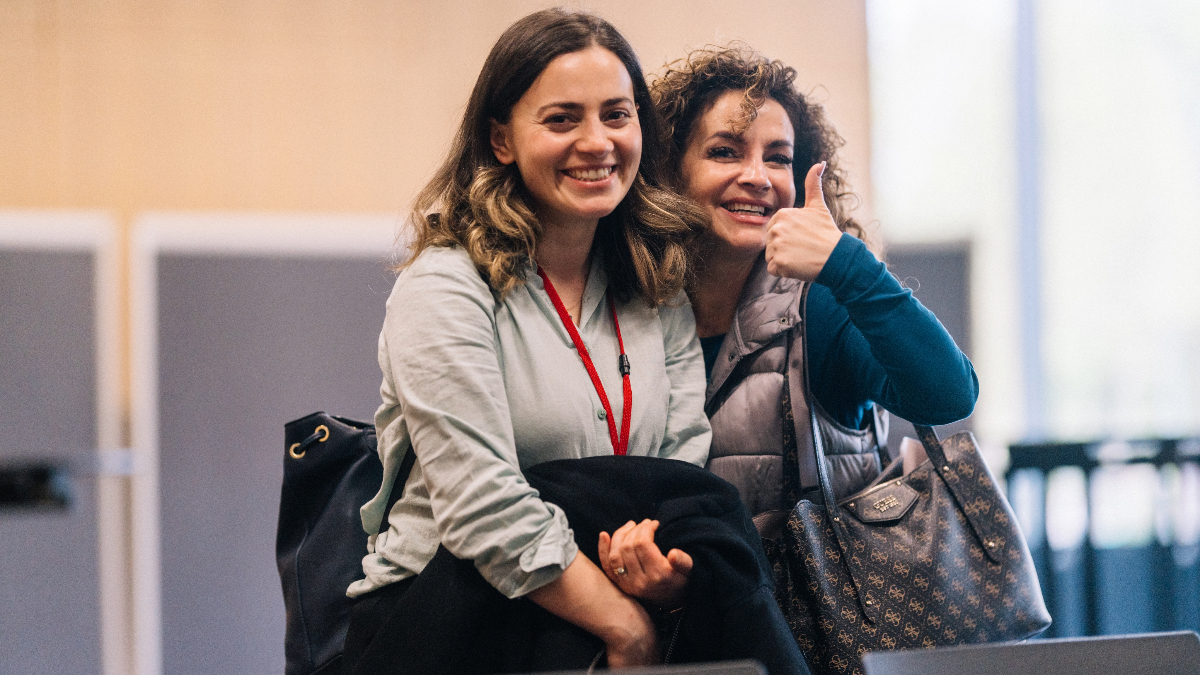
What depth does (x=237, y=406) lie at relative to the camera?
108 inches

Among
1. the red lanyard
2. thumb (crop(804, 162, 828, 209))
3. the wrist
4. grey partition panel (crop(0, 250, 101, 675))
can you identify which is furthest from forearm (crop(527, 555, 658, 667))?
grey partition panel (crop(0, 250, 101, 675))

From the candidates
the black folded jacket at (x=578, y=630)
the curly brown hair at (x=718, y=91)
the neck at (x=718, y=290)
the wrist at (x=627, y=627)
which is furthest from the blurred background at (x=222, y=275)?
the wrist at (x=627, y=627)

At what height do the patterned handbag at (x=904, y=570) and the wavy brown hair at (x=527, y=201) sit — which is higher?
the wavy brown hair at (x=527, y=201)

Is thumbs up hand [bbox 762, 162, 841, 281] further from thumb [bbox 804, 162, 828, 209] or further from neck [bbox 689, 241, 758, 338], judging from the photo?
neck [bbox 689, 241, 758, 338]

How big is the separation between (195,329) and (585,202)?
5.91ft

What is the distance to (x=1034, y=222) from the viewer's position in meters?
3.53

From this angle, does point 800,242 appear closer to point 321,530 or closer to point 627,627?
point 627,627

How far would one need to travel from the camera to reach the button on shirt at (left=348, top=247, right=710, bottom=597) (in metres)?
1.24

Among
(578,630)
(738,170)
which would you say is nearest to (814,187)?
(738,170)

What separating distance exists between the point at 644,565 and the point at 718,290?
75cm

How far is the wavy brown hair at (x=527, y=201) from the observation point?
146cm

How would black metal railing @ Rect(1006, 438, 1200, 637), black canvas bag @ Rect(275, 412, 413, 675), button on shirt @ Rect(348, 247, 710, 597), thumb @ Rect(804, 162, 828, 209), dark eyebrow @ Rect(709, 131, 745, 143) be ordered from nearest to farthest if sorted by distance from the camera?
button on shirt @ Rect(348, 247, 710, 597), black canvas bag @ Rect(275, 412, 413, 675), thumb @ Rect(804, 162, 828, 209), dark eyebrow @ Rect(709, 131, 745, 143), black metal railing @ Rect(1006, 438, 1200, 637)

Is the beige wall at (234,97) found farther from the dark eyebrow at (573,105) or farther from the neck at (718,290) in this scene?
the dark eyebrow at (573,105)

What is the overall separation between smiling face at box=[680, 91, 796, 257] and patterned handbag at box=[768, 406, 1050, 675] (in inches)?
18.1
